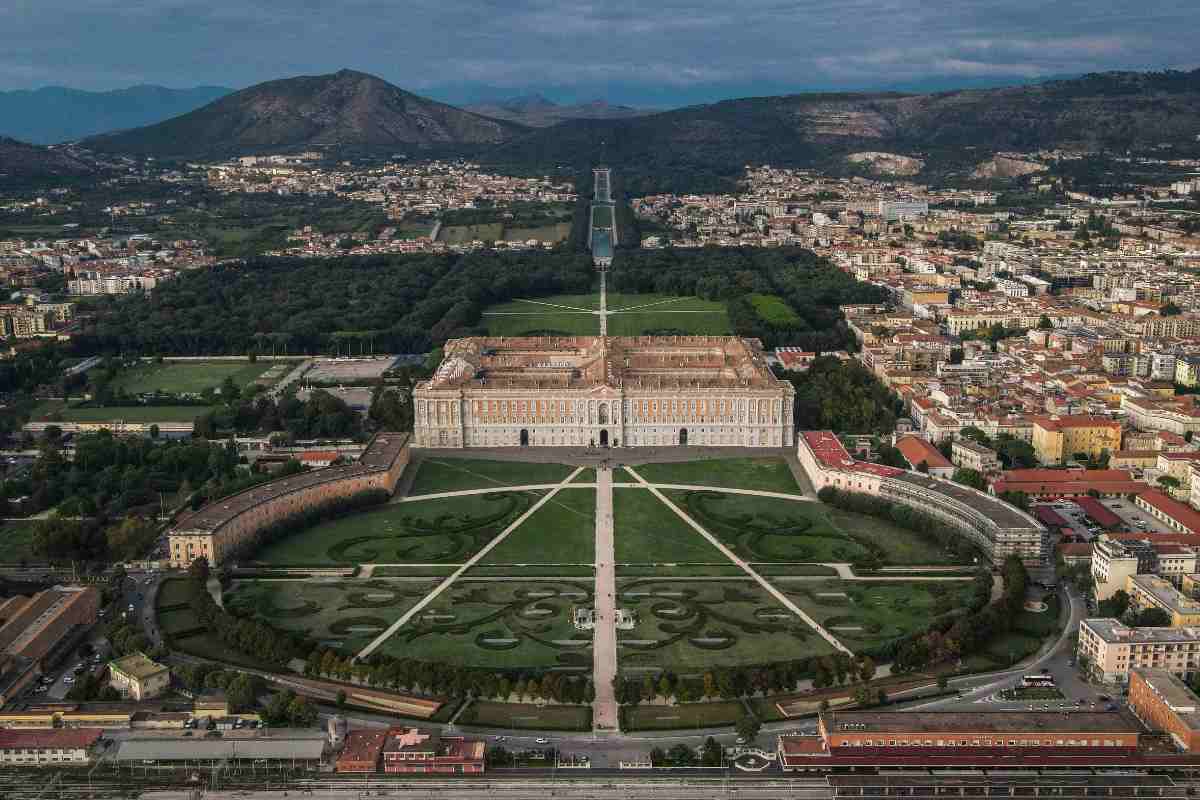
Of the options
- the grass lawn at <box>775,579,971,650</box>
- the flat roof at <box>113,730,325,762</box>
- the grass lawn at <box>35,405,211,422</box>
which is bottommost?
the grass lawn at <box>775,579,971,650</box>

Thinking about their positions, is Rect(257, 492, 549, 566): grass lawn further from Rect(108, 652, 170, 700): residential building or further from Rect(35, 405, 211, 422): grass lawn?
Rect(35, 405, 211, 422): grass lawn

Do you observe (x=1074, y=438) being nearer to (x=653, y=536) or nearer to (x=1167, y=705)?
(x=653, y=536)

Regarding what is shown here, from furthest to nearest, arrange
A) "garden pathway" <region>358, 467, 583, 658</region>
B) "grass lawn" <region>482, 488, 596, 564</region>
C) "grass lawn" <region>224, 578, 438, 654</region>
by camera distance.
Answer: "grass lawn" <region>482, 488, 596, 564</region>
"grass lawn" <region>224, 578, 438, 654</region>
"garden pathway" <region>358, 467, 583, 658</region>

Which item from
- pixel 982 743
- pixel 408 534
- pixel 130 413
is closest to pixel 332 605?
pixel 408 534

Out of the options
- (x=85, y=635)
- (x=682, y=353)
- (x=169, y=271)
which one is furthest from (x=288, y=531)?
(x=169, y=271)

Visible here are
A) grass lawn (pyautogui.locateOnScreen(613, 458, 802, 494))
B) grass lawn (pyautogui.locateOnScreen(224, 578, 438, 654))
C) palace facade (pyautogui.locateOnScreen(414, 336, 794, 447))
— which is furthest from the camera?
palace facade (pyautogui.locateOnScreen(414, 336, 794, 447))

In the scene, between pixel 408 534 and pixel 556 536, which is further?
pixel 408 534

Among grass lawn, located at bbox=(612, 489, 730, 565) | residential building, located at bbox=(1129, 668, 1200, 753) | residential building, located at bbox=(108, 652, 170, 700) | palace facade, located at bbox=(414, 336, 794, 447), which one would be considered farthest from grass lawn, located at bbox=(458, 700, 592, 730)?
palace facade, located at bbox=(414, 336, 794, 447)
